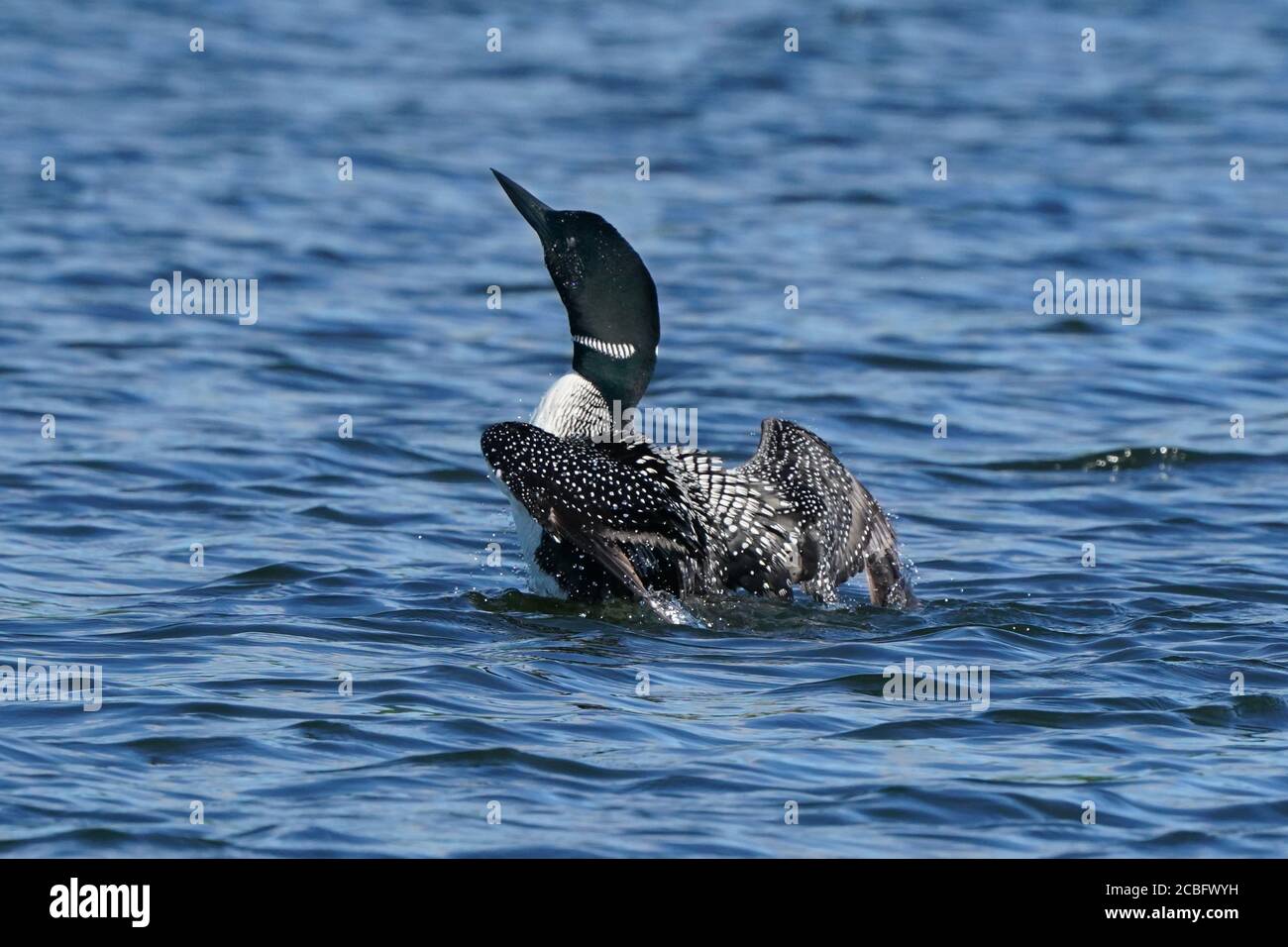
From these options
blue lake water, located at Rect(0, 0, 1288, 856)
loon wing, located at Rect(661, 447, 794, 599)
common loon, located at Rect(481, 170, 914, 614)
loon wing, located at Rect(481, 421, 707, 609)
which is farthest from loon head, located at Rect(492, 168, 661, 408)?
blue lake water, located at Rect(0, 0, 1288, 856)

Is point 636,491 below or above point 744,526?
above

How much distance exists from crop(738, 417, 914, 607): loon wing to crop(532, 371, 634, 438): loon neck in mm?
520

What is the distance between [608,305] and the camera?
24.5 ft

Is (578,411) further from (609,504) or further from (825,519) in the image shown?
(825,519)

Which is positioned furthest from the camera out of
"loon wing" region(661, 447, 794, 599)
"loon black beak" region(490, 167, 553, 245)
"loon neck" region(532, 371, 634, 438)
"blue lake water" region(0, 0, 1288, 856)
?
"loon black beak" region(490, 167, 553, 245)

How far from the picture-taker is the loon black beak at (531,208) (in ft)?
24.9

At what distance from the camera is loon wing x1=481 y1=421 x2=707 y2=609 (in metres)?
6.62

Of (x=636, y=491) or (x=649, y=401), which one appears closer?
(x=636, y=491)

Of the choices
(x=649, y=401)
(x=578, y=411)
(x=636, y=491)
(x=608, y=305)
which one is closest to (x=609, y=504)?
(x=636, y=491)

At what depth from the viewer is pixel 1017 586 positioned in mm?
7680

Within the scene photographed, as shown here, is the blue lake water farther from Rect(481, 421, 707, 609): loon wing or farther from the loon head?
the loon head

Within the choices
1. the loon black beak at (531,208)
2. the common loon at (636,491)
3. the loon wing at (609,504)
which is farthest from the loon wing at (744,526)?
the loon black beak at (531,208)

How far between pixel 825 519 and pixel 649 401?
3.69 m
